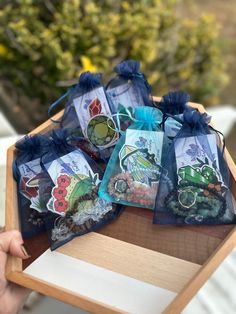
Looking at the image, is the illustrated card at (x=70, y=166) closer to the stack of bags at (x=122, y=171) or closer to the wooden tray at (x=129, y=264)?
the stack of bags at (x=122, y=171)

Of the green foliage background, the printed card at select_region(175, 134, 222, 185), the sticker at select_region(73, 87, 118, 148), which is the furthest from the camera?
the green foliage background

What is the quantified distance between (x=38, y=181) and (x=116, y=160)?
16 centimetres

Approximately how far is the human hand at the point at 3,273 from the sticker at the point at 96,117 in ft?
0.85

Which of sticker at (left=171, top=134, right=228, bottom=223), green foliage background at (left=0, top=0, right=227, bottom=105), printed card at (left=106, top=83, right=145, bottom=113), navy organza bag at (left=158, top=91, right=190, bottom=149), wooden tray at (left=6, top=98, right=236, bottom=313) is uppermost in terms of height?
green foliage background at (left=0, top=0, right=227, bottom=105)

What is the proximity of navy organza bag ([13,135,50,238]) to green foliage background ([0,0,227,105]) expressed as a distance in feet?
3.40

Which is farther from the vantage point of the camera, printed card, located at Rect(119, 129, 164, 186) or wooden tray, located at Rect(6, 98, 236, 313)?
printed card, located at Rect(119, 129, 164, 186)

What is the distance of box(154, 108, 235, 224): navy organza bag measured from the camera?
0.75 m

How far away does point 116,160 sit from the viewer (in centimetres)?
84

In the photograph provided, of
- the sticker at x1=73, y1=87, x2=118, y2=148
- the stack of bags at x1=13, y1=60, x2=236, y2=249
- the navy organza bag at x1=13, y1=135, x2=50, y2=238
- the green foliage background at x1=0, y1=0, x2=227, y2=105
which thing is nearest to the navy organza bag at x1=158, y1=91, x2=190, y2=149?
the stack of bags at x1=13, y1=60, x2=236, y2=249

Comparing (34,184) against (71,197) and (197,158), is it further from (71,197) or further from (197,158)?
(197,158)

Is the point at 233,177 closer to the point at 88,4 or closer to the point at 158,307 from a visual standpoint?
the point at 158,307

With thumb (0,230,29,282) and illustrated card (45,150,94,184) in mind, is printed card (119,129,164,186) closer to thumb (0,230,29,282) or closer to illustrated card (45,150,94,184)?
illustrated card (45,150,94,184)

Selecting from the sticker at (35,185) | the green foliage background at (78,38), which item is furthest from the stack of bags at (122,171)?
the green foliage background at (78,38)

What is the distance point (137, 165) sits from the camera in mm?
820
